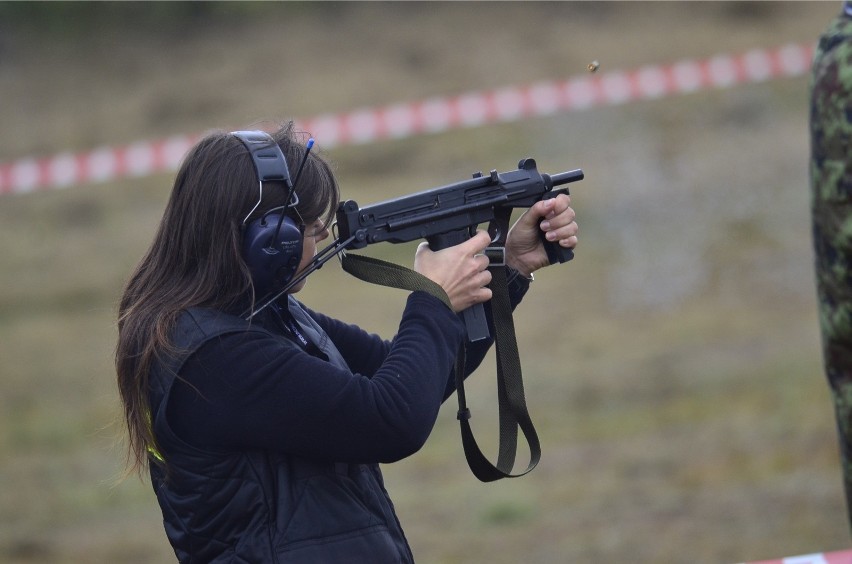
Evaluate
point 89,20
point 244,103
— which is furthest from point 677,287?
point 89,20

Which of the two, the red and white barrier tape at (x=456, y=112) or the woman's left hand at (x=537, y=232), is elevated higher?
the red and white barrier tape at (x=456, y=112)

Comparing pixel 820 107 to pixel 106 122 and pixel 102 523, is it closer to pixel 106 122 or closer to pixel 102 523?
pixel 102 523

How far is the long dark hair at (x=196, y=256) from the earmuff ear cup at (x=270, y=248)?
0.02 metres

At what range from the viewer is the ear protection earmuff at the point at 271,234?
205 cm

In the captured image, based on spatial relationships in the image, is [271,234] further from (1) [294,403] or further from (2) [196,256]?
(1) [294,403]

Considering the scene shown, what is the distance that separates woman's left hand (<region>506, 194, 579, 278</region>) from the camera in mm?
2441

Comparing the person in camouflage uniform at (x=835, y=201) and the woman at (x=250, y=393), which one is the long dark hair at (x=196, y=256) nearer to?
the woman at (x=250, y=393)

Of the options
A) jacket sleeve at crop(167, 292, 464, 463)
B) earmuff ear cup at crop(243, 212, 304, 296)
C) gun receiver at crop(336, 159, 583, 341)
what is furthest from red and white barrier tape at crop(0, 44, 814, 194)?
jacket sleeve at crop(167, 292, 464, 463)

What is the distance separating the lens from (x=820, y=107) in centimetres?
196

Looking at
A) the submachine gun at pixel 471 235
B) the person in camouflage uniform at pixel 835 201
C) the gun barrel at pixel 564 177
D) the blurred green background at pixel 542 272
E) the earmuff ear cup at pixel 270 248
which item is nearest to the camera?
the person in camouflage uniform at pixel 835 201

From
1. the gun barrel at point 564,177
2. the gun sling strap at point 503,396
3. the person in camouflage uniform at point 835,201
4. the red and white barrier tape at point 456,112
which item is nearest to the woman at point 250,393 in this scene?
the gun sling strap at point 503,396

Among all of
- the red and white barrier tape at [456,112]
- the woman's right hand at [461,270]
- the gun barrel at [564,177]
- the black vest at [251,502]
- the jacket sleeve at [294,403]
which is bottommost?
the black vest at [251,502]

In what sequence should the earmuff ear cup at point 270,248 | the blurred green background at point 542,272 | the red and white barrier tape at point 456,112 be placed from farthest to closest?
the red and white barrier tape at point 456,112, the blurred green background at point 542,272, the earmuff ear cup at point 270,248

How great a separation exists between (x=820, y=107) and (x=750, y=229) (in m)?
6.43
